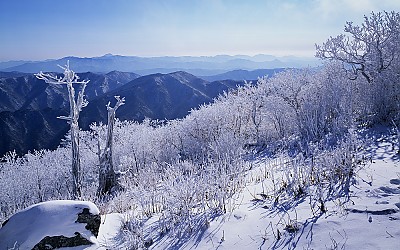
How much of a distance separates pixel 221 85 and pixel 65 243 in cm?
14228

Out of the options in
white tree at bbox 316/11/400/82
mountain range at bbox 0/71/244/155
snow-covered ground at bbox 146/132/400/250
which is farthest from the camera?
mountain range at bbox 0/71/244/155

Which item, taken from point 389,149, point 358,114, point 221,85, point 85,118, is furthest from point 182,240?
point 221,85

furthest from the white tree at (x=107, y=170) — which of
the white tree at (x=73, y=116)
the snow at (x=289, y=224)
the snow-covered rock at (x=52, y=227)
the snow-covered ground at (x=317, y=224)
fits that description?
the snow-covered ground at (x=317, y=224)

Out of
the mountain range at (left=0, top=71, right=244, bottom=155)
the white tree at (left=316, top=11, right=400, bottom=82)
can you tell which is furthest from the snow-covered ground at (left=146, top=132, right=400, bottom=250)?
the mountain range at (left=0, top=71, right=244, bottom=155)

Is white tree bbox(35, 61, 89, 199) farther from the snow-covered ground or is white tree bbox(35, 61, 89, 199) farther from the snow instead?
the snow-covered ground

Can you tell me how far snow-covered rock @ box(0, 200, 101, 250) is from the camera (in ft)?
15.9

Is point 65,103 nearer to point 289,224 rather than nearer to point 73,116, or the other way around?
point 73,116

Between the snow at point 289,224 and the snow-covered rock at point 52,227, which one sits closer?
the snow at point 289,224

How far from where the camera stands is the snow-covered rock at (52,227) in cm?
484

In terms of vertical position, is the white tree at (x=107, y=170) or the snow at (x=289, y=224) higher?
the snow at (x=289, y=224)

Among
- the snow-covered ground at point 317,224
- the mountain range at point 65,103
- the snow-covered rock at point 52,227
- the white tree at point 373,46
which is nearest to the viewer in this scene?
the snow-covered ground at point 317,224

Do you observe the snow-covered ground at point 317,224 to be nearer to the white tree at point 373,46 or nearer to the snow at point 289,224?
the snow at point 289,224

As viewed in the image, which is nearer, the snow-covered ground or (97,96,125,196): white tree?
the snow-covered ground

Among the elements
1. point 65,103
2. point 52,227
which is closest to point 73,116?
point 52,227
